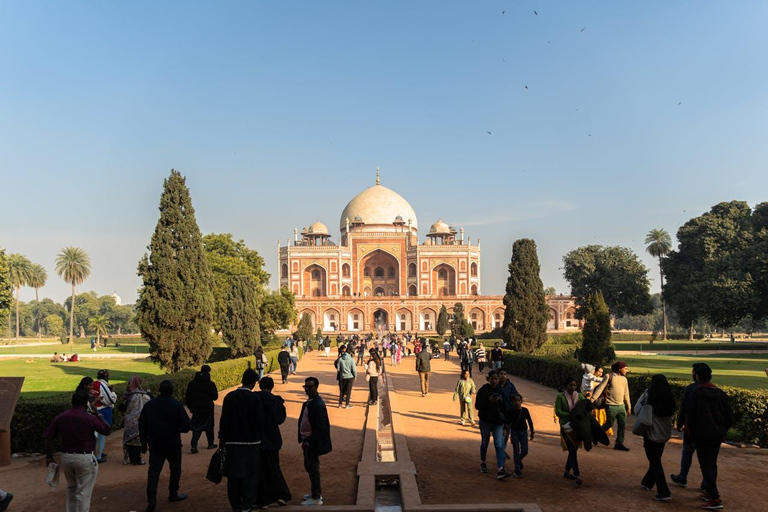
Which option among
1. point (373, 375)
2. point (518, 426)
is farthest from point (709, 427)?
point (373, 375)

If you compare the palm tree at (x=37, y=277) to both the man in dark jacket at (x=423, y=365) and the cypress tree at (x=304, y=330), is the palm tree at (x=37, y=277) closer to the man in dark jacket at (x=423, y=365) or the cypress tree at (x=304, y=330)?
the cypress tree at (x=304, y=330)

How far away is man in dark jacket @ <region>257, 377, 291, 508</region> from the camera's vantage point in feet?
21.3

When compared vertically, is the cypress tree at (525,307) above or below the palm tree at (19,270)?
below

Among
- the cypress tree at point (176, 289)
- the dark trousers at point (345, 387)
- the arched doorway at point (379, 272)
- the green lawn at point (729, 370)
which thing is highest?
the arched doorway at point (379, 272)

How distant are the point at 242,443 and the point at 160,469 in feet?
3.89

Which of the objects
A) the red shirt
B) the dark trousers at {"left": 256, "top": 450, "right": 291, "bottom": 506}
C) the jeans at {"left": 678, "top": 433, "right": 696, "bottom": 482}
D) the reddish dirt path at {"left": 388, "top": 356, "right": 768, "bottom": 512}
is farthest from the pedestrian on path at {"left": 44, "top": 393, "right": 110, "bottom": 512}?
the jeans at {"left": 678, "top": 433, "right": 696, "bottom": 482}

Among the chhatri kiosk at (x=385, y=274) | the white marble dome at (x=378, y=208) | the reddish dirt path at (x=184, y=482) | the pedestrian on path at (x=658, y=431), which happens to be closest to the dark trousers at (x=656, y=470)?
the pedestrian on path at (x=658, y=431)

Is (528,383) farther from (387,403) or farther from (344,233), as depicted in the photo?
(344,233)

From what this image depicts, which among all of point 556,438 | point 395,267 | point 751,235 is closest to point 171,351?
point 556,438

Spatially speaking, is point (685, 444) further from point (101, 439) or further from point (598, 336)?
point (598, 336)

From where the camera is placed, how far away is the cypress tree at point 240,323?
24844 millimetres

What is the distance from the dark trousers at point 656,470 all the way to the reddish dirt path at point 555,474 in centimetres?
14

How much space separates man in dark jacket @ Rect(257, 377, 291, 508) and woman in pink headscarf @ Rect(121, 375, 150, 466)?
3.04m

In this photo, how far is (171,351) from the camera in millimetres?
18078
